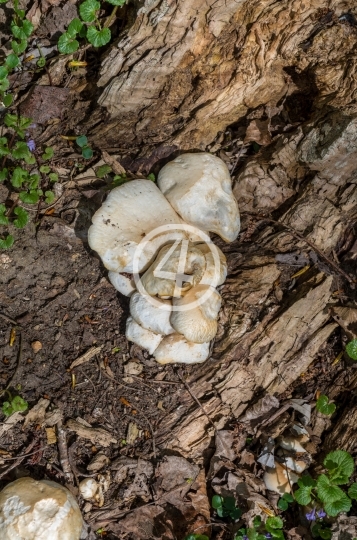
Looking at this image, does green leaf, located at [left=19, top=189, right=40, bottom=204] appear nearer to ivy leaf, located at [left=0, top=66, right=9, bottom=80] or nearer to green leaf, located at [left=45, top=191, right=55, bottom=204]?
green leaf, located at [left=45, top=191, right=55, bottom=204]

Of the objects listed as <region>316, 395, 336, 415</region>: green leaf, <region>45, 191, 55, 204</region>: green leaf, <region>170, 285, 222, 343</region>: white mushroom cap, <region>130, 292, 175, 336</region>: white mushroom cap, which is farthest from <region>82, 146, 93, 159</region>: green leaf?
<region>316, 395, 336, 415</region>: green leaf

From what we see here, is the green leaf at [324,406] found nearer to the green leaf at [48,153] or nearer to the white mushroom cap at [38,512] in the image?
the white mushroom cap at [38,512]

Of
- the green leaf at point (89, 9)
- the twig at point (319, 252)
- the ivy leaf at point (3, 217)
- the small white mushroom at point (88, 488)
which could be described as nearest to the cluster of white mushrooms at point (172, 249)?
the twig at point (319, 252)

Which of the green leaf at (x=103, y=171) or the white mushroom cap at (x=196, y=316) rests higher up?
the green leaf at (x=103, y=171)

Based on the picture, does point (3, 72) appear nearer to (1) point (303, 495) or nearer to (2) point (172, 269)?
(2) point (172, 269)

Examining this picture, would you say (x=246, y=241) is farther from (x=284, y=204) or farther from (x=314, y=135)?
(x=314, y=135)

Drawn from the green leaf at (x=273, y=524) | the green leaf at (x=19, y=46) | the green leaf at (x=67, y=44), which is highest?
the green leaf at (x=67, y=44)

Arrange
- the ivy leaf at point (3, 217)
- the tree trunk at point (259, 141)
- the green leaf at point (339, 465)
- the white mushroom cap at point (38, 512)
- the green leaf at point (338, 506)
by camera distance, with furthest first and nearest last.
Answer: the ivy leaf at point (3, 217)
the tree trunk at point (259, 141)
the green leaf at point (339, 465)
the green leaf at point (338, 506)
the white mushroom cap at point (38, 512)

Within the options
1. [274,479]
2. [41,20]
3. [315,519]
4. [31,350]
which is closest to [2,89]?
[41,20]
